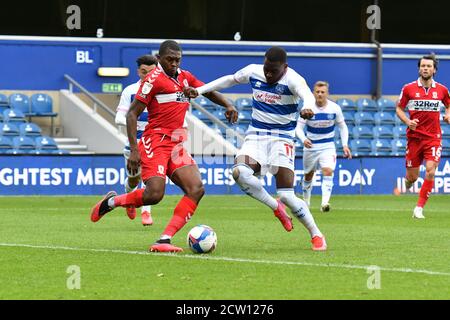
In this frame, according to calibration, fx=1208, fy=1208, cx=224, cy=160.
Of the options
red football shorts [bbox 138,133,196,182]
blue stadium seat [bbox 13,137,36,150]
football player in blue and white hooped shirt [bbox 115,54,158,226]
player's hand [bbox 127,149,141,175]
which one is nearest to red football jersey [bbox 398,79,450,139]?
football player in blue and white hooped shirt [bbox 115,54,158,226]

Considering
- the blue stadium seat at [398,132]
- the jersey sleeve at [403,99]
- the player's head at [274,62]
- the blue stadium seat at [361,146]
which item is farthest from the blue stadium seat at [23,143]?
the player's head at [274,62]

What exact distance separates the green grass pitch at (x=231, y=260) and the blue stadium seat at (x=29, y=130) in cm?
954

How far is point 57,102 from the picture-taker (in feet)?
101

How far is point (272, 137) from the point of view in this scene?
42.6 ft

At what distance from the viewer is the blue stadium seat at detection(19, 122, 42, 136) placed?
28500mm

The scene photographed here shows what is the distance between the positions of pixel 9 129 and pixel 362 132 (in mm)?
9554

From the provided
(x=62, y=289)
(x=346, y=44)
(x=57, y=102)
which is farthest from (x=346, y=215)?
(x=346, y=44)

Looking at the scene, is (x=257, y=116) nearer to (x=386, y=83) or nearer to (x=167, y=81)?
(x=167, y=81)

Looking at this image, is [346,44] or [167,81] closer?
[167,81]

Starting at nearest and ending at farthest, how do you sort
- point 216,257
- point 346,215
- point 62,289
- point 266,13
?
point 62,289
point 216,257
point 346,215
point 266,13

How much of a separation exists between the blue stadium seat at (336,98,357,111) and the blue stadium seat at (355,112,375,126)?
40cm

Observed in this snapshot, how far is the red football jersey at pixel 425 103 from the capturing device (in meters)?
19.2

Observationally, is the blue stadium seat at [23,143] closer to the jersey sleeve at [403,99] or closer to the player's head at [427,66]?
the jersey sleeve at [403,99]
